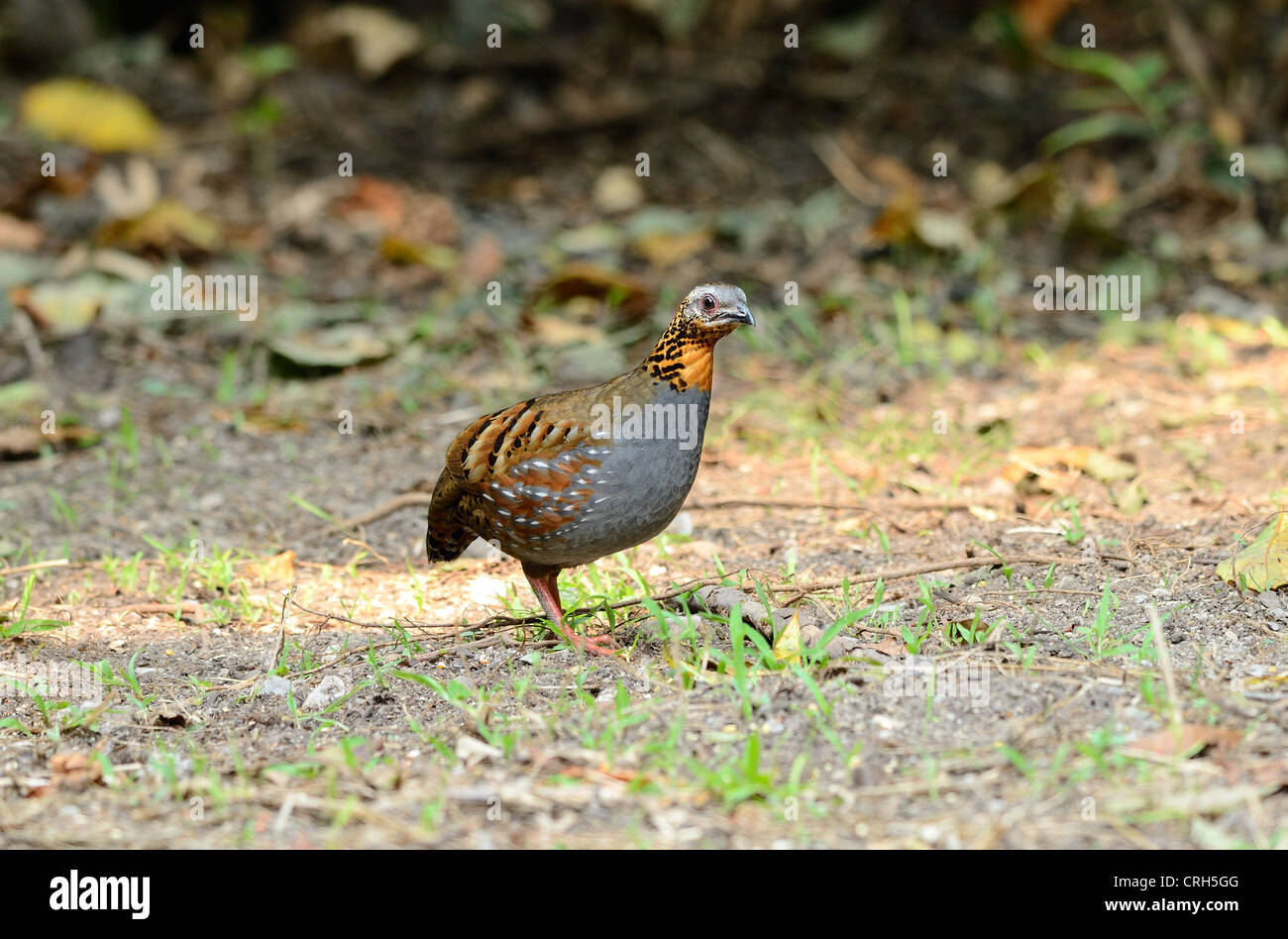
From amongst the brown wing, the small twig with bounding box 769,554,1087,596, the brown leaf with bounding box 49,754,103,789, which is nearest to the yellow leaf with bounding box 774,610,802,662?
the small twig with bounding box 769,554,1087,596

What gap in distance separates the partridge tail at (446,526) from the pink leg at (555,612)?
32 centimetres

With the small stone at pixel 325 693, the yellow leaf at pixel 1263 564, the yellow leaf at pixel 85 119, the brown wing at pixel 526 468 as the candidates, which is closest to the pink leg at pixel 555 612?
the brown wing at pixel 526 468

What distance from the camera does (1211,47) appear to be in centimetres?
871

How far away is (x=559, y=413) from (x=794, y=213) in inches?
195

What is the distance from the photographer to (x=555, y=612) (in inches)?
161

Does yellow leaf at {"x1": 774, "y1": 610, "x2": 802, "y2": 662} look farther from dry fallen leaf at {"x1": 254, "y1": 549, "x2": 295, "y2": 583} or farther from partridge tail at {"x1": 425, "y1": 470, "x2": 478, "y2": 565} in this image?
dry fallen leaf at {"x1": 254, "y1": 549, "x2": 295, "y2": 583}

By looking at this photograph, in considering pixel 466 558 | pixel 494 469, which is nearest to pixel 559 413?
pixel 494 469

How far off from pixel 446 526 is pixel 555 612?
21.4 inches

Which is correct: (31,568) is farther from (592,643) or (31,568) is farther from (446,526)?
(592,643)

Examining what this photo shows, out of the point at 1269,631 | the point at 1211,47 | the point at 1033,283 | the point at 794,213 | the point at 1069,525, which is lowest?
the point at 1269,631

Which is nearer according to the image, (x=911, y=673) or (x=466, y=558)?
(x=911, y=673)

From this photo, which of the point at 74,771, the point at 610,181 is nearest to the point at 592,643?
the point at 74,771

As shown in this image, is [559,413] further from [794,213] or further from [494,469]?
[794,213]

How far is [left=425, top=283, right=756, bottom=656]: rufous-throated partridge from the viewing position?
377 centimetres
